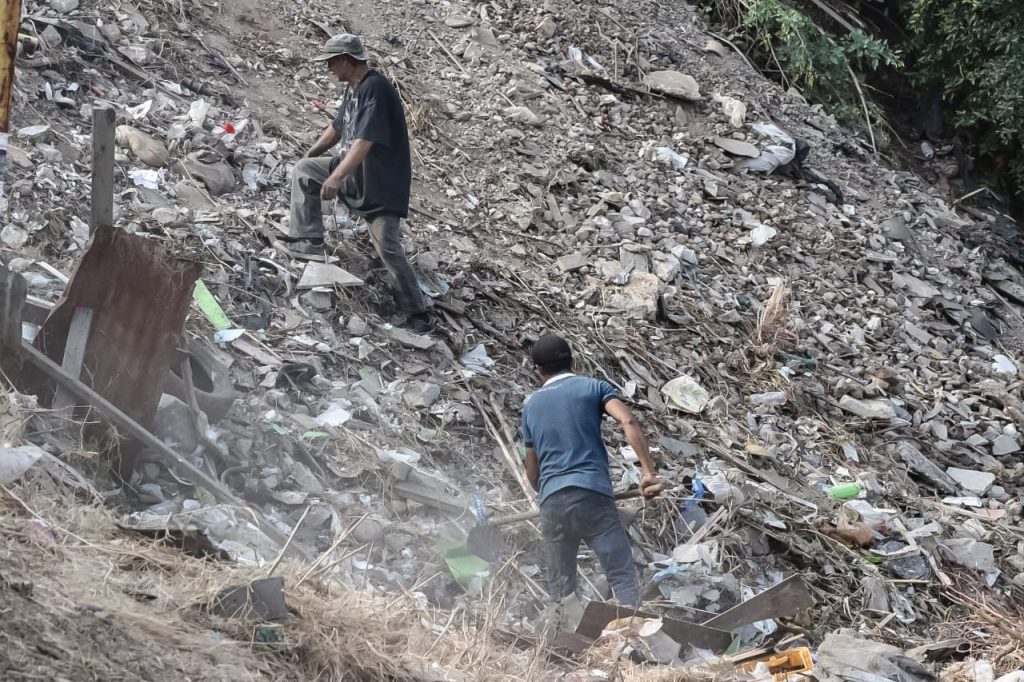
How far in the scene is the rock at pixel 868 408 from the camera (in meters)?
8.63

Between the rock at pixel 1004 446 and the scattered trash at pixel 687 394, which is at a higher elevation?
the scattered trash at pixel 687 394

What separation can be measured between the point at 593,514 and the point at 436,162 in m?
5.21

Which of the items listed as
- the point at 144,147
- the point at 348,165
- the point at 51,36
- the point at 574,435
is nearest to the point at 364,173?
the point at 348,165

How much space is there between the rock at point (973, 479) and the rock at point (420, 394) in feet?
14.2

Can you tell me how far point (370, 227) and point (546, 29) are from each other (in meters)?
5.53

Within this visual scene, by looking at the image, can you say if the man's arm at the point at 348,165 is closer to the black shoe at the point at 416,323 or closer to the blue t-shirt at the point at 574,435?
the black shoe at the point at 416,323

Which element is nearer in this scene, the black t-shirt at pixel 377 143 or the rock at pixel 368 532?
the rock at pixel 368 532

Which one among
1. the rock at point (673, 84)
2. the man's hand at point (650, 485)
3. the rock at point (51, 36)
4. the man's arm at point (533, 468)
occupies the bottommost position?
the man's arm at point (533, 468)

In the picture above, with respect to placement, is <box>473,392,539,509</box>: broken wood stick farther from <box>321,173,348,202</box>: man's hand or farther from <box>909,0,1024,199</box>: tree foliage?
<box>909,0,1024,199</box>: tree foliage

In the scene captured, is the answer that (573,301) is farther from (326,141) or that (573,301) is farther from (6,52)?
(6,52)

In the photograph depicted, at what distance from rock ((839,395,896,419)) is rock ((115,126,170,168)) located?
17.8 feet

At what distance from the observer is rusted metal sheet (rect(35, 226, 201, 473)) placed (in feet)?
15.1

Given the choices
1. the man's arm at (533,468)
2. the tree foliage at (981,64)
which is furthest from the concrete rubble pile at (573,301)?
the tree foliage at (981,64)

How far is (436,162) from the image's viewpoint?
939cm
